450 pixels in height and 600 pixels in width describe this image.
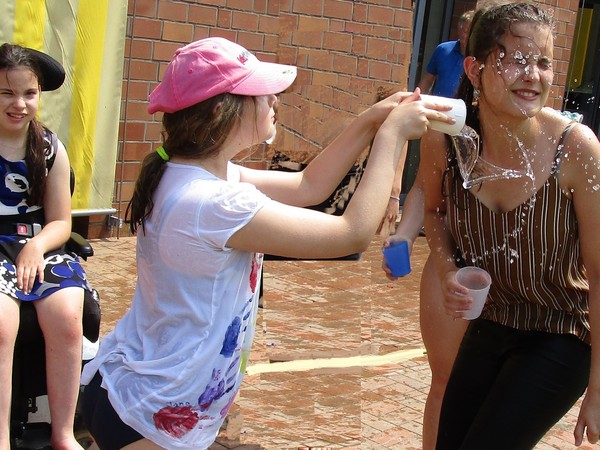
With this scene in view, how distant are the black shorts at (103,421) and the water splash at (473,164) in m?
1.33

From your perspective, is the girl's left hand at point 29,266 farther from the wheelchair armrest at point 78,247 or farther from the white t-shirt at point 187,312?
the white t-shirt at point 187,312

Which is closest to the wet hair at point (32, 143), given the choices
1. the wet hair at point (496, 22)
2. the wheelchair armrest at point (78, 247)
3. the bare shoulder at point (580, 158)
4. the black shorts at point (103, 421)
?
the wheelchair armrest at point (78, 247)

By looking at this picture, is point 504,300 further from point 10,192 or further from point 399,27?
point 399,27

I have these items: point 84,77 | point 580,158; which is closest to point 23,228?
point 580,158

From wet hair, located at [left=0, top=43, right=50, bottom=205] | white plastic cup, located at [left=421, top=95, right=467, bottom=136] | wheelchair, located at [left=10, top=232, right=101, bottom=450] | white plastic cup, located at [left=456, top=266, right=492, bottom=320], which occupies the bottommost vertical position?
wheelchair, located at [left=10, top=232, right=101, bottom=450]

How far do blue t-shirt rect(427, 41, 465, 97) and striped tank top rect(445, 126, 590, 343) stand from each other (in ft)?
10.9

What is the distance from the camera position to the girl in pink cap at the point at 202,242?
228 cm

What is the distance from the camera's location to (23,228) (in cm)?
399

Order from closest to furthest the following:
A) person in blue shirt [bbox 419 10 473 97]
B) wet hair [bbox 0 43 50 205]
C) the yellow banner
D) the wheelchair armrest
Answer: wet hair [bbox 0 43 50 205] → the wheelchair armrest → person in blue shirt [bbox 419 10 473 97] → the yellow banner

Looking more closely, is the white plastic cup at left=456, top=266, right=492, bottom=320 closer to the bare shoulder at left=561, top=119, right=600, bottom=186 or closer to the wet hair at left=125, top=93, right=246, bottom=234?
the bare shoulder at left=561, top=119, right=600, bottom=186

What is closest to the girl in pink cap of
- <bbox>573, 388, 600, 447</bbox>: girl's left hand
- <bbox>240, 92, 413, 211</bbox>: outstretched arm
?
<bbox>240, 92, 413, 211</bbox>: outstretched arm

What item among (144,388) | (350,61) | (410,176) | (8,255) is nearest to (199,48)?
(144,388)

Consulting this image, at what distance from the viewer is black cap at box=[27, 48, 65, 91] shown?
4160 mm

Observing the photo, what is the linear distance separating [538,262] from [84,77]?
4.76m
